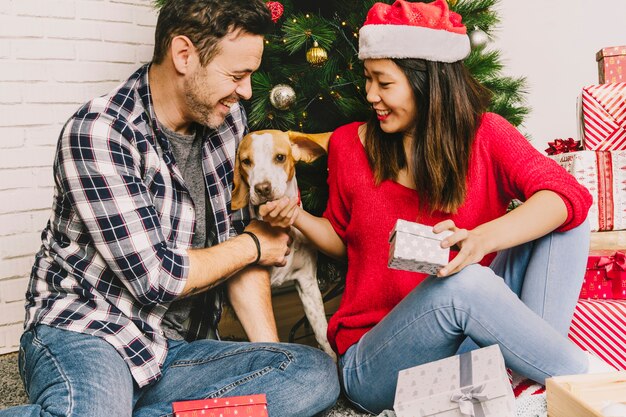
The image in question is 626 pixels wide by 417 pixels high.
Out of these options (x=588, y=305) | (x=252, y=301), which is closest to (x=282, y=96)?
(x=252, y=301)

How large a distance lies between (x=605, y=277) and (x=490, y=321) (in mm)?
702

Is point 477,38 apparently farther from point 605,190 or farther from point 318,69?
point 605,190

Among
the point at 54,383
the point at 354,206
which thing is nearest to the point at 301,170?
the point at 354,206

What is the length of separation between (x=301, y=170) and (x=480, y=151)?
1.98 ft

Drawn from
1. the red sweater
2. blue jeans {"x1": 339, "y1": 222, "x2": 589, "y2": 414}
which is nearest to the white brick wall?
the red sweater

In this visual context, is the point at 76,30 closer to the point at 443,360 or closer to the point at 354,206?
the point at 354,206

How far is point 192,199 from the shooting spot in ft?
5.39

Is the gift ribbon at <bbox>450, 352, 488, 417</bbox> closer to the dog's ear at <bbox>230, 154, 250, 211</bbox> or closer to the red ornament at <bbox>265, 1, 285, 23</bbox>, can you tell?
the dog's ear at <bbox>230, 154, 250, 211</bbox>

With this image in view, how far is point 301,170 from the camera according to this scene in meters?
1.95

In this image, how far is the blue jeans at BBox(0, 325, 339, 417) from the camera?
4.18ft

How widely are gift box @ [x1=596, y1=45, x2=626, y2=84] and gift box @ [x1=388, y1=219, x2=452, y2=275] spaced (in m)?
1.35

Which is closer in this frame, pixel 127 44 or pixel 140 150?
pixel 140 150

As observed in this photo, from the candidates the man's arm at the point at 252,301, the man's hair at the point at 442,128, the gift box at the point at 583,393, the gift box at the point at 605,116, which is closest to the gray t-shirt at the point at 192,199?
the man's arm at the point at 252,301

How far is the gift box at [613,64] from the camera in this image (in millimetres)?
2234
